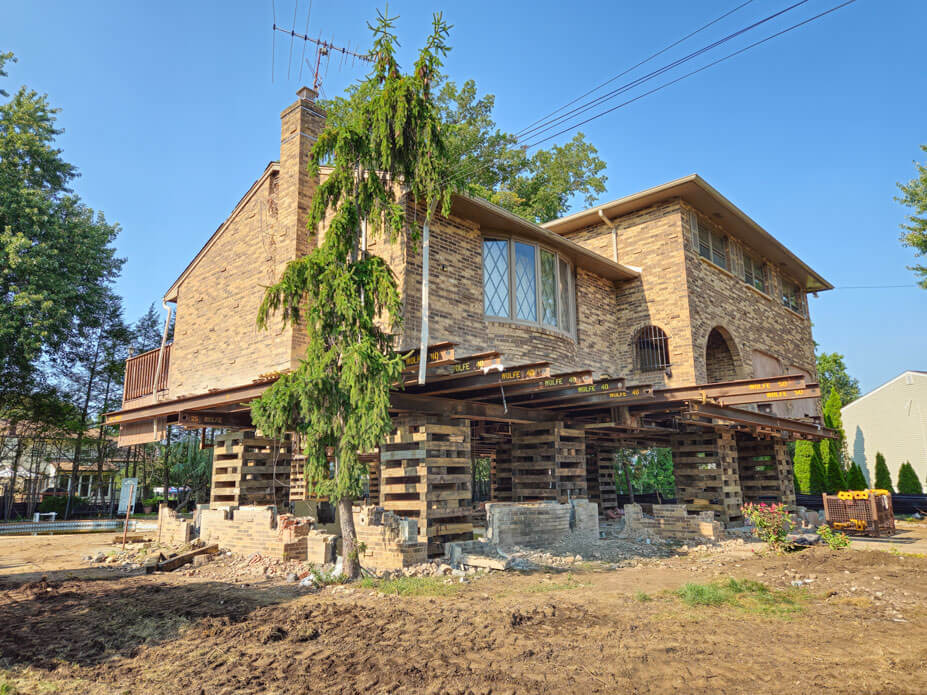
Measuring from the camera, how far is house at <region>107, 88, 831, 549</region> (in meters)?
10.8

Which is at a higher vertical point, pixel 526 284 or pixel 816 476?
pixel 526 284

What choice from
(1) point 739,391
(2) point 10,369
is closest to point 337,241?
(1) point 739,391

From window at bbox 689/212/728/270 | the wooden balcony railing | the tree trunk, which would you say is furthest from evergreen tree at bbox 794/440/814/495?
the wooden balcony railing

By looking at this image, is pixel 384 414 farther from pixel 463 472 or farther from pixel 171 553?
pixel 171 553

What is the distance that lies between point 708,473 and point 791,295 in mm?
11012

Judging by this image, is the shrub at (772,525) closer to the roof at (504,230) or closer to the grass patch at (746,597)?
the grass patch at (746,597)

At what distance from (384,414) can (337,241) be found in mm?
2847

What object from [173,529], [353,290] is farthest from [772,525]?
[173,529]

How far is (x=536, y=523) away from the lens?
11492mm

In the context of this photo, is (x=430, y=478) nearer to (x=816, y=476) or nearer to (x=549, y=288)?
(x=549, y=288)

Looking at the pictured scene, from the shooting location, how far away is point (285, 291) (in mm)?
9141

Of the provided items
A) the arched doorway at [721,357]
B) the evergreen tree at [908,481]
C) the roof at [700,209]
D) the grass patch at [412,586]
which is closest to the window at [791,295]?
the roof at [700,209]

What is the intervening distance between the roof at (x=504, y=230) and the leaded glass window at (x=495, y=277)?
42 centimetres

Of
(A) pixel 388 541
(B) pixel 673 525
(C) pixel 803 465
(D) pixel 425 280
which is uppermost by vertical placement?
(D) pixel 425 280
